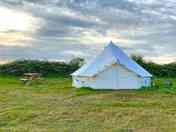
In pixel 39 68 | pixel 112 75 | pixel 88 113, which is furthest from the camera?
pixel 39 68

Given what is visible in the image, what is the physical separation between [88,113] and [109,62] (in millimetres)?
13170

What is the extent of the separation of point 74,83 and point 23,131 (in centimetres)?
1769

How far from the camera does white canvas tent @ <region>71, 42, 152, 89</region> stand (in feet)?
98.0

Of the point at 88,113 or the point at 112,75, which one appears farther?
the point at 112,75

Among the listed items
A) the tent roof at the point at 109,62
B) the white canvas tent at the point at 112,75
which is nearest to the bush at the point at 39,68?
the tent roof at the point at 109,62

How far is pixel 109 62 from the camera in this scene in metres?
30.1

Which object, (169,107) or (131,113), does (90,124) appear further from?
(169,107)

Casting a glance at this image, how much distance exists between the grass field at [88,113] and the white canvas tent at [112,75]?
574cm

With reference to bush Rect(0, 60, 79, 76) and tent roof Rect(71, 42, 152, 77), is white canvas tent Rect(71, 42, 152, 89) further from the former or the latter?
A: bush Rect(0, 60, 79, 76)

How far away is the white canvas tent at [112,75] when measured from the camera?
29875mm

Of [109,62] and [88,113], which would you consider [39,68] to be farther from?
[88,113]

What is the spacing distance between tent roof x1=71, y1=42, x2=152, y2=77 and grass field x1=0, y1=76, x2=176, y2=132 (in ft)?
19.6

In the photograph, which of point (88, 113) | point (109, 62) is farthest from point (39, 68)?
point (88, 113)

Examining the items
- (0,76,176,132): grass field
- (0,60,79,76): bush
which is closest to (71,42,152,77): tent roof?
(0,76,176,132): grass field
